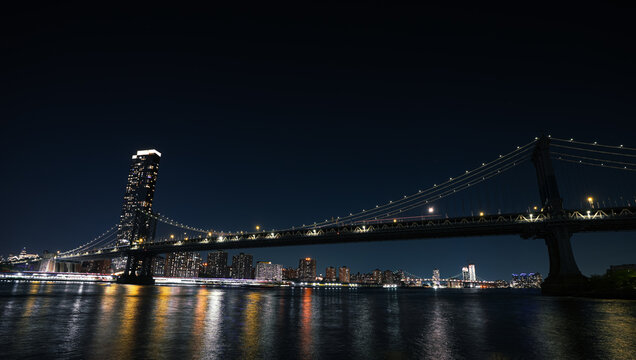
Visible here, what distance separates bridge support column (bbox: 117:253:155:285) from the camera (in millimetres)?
92750

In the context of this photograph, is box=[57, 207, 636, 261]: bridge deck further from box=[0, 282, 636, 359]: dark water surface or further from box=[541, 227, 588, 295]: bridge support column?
box=[0, 282, 636, 359]: dark water surface

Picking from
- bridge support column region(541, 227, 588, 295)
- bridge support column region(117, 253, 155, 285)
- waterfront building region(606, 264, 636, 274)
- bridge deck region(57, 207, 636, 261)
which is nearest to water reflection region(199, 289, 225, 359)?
bridge support column region(541, 227, 588, 295)

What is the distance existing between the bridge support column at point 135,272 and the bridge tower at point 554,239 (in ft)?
303

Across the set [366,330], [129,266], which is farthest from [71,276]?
[366,330]

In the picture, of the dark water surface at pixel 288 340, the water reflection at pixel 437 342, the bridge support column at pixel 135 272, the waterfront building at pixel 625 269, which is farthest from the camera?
the bridge support column at pixel 135 272

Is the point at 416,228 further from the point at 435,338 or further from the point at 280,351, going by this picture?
the point at 280,351

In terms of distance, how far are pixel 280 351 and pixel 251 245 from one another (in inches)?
2801

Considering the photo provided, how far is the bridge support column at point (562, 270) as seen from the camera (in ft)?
144

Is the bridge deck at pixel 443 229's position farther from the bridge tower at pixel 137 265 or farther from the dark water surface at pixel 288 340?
the dark water surface at pixel 288 340

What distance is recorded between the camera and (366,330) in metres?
15.4

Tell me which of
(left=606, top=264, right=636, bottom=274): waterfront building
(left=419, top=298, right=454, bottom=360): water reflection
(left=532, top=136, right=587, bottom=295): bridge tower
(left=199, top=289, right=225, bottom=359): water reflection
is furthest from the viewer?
(left=606, top=264, right=636, bottom=274): waterfront building

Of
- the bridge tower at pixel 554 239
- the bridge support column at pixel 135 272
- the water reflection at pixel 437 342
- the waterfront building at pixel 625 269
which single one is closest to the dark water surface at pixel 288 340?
the water reflection at pixel 437 342

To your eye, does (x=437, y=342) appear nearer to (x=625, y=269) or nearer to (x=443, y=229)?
(x=443, y=229)

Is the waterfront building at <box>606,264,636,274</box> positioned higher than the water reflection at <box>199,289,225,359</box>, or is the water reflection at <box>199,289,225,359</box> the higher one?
the waterfront building at <box>606,264,636,274</box>
